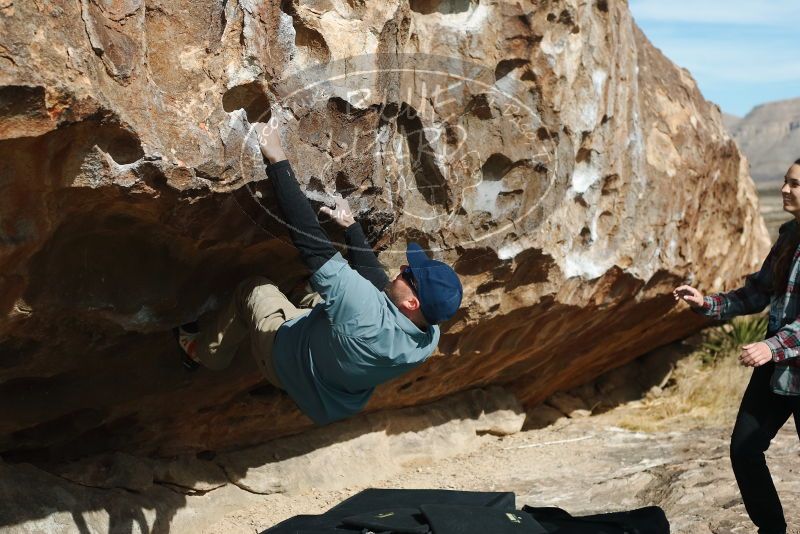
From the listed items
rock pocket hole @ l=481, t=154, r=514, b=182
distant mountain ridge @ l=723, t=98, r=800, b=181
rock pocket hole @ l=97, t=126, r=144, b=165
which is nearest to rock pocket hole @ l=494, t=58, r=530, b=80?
rock pocket hole @ l=481, t=154, r=514, b=182

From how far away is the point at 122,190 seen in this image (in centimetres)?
334

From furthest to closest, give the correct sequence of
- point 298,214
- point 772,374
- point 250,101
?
point 772,374, point 250,101, point 298,214

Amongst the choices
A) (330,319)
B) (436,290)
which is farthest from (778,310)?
(330,319)

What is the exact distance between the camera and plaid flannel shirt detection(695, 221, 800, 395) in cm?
381

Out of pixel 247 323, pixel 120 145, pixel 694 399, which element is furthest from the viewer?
pixel 694 399

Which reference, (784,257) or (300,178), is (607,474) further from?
(300,178)

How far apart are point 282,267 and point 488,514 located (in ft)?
4.52

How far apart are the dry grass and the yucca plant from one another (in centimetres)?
2

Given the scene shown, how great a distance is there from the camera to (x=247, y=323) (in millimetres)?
4102

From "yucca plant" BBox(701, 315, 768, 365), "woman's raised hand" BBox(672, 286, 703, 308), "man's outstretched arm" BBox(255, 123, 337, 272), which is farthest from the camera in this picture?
"yucca plant" BBox(701, 315, 768, 365)

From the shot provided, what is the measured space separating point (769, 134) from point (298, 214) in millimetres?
66916

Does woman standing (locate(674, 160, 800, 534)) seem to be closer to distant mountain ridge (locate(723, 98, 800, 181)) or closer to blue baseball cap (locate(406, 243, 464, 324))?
blue baseball cap (locate(406, 243, 464, 324))

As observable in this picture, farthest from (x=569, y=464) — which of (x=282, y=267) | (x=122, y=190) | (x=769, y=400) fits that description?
(x=122, y=190)

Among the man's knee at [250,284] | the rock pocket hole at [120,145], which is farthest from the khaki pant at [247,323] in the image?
the rock pocket hole at [120,145]
